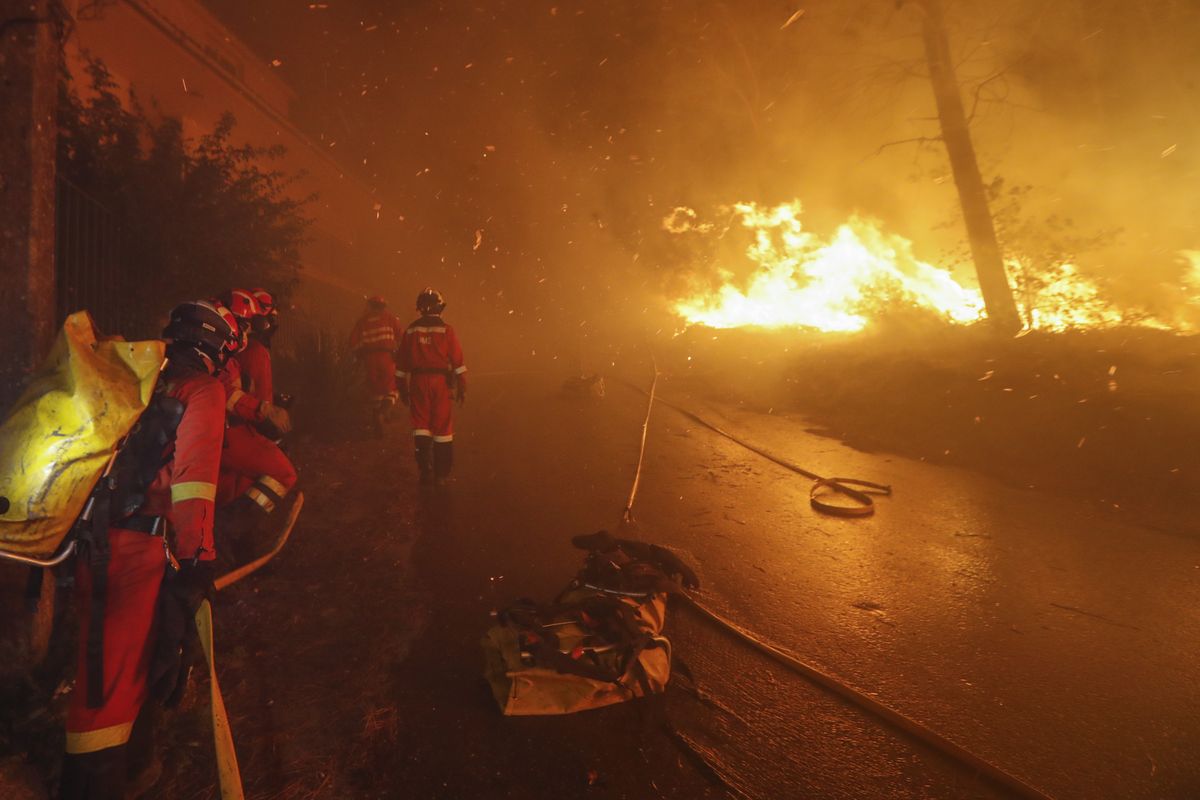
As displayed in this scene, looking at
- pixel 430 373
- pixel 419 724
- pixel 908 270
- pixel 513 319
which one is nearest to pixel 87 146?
pixel 430 373

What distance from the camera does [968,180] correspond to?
11516 mm

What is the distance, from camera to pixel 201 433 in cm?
243

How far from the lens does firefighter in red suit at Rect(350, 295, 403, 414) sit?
8883 millimetres

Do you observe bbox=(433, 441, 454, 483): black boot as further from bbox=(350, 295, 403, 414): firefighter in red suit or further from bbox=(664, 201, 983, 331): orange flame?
bbox=(664, 201, 983, 331): orange flame

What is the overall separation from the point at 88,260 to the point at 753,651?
5990mm

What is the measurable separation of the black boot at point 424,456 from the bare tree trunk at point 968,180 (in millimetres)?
10631

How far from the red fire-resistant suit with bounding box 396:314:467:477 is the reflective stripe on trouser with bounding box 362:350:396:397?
8.48 feet

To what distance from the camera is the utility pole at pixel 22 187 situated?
274 centimetres

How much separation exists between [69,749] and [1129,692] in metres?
4.84

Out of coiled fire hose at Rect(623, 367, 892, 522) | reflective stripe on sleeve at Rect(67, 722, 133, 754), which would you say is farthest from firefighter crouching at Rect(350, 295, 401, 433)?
reflective stripe on sleeve at Rect(67, 722, 133, 754)

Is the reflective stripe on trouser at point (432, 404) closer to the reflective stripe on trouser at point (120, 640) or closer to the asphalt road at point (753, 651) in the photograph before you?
the asphalt road at point (753, 651)

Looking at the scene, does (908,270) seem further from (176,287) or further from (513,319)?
(513,319)

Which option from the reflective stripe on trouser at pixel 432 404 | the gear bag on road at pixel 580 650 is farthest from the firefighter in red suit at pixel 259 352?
the gear bag on road at pixel 580 650

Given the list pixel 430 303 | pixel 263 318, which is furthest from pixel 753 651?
pixel 430 303
